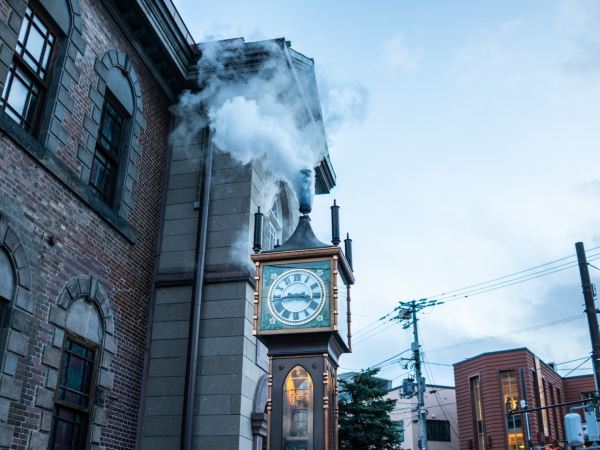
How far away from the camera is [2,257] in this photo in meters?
7.75

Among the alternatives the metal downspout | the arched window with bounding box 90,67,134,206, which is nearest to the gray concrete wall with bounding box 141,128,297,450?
the metal downspout

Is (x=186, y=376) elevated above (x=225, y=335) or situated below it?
below

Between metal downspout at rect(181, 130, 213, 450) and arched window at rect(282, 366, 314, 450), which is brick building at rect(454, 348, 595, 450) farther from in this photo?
arched window at rect(282, 366, 314, 450)

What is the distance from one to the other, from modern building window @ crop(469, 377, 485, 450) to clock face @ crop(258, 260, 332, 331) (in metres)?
25.7

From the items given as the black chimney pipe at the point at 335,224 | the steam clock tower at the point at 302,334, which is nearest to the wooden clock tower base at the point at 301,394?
the steam clock tower at the point at 302,334

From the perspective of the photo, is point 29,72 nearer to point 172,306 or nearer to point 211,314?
point 172,306

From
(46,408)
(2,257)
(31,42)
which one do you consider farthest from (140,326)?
(31,42)

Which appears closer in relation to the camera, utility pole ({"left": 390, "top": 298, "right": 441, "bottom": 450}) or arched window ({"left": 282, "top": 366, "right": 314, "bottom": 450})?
arched window ({"left": 282, "top": 366, "right": 314, "bottom": 450})

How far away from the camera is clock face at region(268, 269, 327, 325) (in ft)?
24.7

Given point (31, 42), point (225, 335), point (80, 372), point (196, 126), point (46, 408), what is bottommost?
point (46, 408)

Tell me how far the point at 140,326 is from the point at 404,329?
18.8m

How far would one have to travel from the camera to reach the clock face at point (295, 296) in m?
7.48

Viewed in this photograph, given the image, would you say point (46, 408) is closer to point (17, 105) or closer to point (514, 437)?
point (17, 105)

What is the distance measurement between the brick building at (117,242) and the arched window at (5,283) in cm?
2
